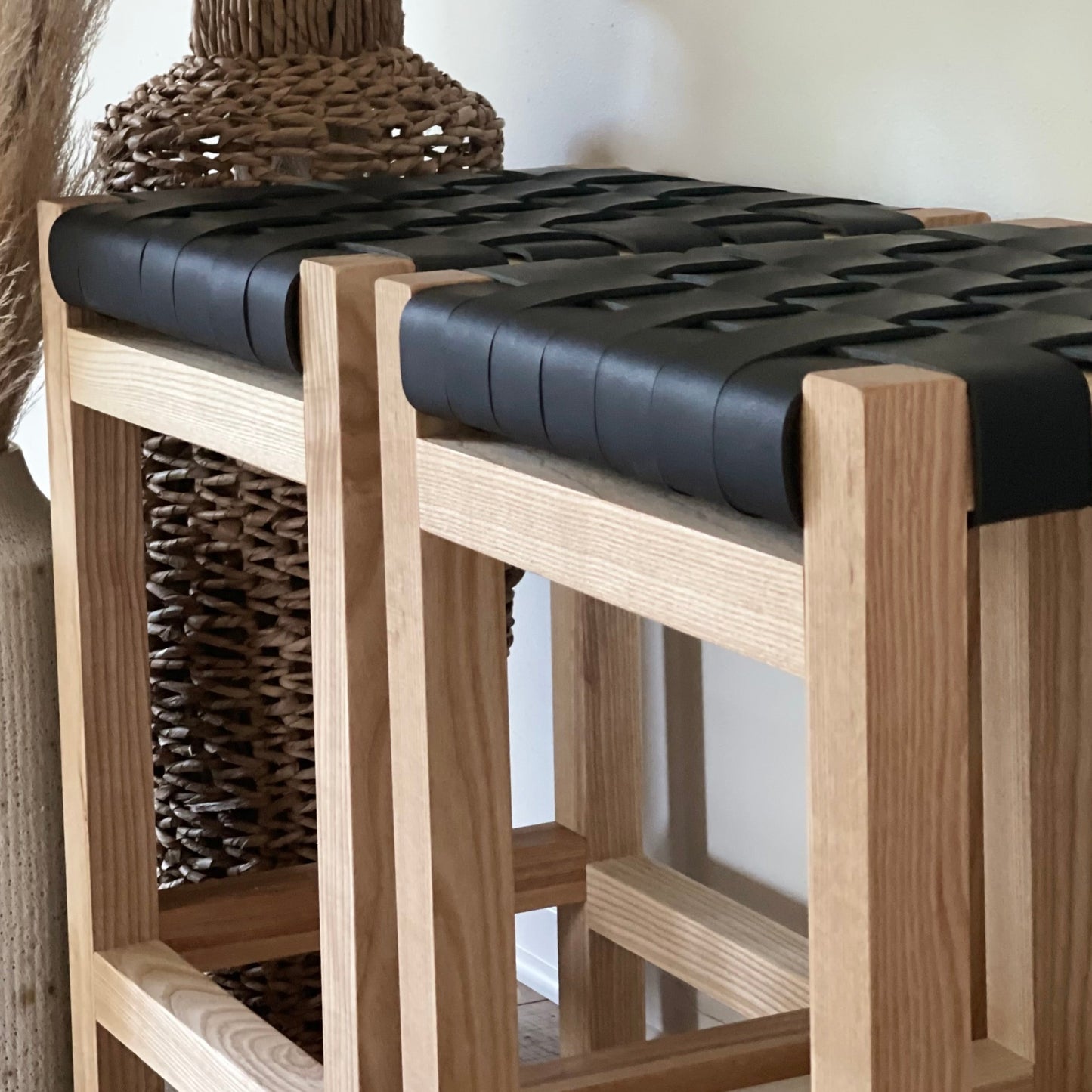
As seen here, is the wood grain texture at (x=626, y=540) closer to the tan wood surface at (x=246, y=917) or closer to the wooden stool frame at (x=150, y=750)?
the wooden stool frame at (x=150, y=750)

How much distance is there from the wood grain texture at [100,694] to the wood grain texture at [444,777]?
40cm

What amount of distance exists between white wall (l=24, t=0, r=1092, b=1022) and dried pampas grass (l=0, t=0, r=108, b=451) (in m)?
0.43

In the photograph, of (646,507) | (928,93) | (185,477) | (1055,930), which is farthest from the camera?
(185,477)

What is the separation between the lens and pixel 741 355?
1.89 feet

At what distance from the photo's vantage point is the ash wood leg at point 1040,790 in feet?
3.02

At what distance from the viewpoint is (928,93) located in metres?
1.13

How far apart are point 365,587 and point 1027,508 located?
378 millimetres

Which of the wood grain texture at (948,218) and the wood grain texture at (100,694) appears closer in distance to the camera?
the wood grain texture at (948,218)

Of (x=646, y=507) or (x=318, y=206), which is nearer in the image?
(x=646, y=507)

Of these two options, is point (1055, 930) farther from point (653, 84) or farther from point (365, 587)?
point (653, 84)

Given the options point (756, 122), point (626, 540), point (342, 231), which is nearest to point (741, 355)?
point (626, 540)

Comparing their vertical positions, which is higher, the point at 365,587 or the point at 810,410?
the point at 810,410

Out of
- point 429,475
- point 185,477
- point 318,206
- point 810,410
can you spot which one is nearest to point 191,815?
point 185,477

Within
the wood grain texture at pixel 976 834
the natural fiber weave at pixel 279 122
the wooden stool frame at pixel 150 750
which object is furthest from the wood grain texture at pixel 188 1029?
the natural fiber weave at pixel 279 122
